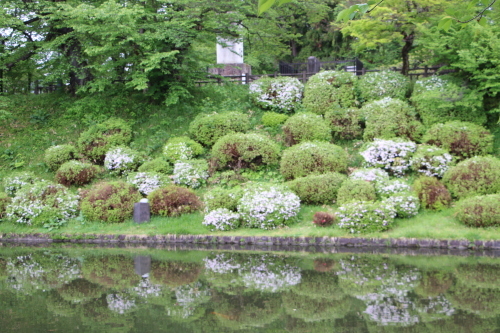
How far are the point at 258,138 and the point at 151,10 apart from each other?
7.96m

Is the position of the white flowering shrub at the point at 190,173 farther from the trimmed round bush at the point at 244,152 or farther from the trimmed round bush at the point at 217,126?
the trimmed round bush at the point at 217,126

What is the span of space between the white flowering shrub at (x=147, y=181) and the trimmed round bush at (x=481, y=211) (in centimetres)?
865

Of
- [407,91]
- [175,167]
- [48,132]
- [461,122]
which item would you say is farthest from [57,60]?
[461,122]

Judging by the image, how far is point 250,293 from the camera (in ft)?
25.2

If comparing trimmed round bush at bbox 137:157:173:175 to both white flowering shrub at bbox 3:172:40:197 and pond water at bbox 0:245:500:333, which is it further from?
pond water at bbox 0:245:500:333

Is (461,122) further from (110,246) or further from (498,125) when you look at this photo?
(110,246)

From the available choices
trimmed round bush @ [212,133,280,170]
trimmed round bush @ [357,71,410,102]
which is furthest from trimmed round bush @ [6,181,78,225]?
trimmed round bush @ [357,71,410,102]

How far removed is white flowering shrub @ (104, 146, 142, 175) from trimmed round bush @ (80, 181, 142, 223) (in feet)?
7.52

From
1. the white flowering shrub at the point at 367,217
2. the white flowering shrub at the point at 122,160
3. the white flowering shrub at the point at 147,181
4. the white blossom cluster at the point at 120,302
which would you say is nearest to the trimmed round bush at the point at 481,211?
the white flowering shrub at the point at 367,217

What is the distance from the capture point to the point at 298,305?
7.10 metres

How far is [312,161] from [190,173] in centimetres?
400

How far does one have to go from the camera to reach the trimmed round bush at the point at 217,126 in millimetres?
17234

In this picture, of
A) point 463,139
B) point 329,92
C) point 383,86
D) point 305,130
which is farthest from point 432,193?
point 329,92

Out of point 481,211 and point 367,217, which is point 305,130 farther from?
point 481,211
